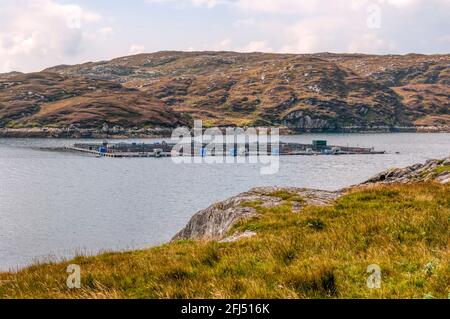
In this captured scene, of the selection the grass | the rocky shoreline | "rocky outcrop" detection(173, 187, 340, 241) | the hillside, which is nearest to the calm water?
the rocky shoreline

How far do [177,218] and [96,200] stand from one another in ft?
101

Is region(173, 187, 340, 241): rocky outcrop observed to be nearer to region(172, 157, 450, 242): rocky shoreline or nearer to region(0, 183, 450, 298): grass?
region(172, 157, 450, 242): rocky shoreline

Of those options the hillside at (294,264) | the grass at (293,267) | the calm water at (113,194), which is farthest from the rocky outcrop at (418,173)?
the calm water at (113,194)

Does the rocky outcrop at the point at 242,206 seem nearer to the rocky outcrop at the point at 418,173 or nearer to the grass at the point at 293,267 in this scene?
the grass at the point at 293,267

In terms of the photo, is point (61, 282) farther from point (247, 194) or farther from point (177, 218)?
point (177, 218)

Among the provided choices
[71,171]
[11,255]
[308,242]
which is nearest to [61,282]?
[308,242]

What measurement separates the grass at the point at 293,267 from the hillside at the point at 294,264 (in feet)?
0.07

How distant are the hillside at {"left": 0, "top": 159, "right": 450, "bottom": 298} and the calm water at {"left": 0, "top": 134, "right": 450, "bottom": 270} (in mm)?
19632

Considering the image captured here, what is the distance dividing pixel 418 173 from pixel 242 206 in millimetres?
28295

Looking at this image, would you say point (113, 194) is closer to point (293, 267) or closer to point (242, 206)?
point (242, 206)

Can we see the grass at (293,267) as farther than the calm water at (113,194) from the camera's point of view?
No

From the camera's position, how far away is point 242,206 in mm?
22672

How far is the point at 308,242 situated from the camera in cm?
1318

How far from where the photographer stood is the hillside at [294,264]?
9.04m
